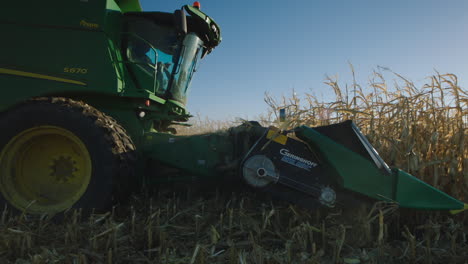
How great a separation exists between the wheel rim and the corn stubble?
0.18 meters

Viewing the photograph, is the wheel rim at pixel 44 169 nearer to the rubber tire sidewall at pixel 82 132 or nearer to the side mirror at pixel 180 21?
the rubber tire sidewall at pixel 82 132

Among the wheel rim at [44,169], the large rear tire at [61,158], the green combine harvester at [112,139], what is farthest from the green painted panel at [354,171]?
the wheel rim at [44,169]

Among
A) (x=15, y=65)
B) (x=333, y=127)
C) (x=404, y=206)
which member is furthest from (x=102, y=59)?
(x=404, y=206)

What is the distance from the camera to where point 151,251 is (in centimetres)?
171

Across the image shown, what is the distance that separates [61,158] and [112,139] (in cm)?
58

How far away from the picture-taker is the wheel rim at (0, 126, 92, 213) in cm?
230

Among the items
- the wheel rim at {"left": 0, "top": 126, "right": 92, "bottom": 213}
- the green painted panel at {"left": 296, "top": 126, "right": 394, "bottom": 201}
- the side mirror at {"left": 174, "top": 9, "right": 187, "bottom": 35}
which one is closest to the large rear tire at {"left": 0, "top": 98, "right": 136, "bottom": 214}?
the wheel rim at {"left": 0, "top": 126, "right": 92, "bottom": 213}

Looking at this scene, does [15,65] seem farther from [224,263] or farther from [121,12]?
[224,263]

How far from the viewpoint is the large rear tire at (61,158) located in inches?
85.4

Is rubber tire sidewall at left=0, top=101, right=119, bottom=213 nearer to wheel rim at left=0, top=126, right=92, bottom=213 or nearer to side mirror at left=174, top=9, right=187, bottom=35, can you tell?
wheel rim at left=0, top=126, right=92, bottom=213

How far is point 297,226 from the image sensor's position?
1899 mm

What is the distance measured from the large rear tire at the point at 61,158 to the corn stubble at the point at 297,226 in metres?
0.16

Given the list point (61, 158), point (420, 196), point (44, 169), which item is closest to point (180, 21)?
point (61, 158)

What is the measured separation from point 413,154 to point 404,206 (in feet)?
2.14
